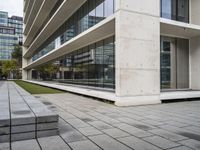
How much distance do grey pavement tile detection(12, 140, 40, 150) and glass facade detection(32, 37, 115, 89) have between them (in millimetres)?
9583

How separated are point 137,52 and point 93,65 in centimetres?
767

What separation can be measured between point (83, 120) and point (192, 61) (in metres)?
12.5

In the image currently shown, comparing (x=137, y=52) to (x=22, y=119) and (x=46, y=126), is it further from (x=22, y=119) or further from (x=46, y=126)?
(x=22, y=119)

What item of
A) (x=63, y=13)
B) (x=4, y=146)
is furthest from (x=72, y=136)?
(x=63, y=13)

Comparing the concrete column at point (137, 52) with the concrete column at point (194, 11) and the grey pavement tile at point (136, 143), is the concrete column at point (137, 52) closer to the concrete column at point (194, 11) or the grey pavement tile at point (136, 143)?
the grey pavement tile at point (136, 143)

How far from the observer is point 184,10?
52.5 feet

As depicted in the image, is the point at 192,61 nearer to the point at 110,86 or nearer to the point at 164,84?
the point at 164,84

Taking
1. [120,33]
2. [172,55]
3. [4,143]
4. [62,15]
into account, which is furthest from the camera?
[62,15]

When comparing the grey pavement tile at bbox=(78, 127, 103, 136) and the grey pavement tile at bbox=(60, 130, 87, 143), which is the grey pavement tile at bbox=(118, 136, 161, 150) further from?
the grey pavement tile at bbox=(60, 130, 87, 143)

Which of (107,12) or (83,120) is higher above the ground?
(107,12)

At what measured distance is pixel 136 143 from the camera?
471 cm

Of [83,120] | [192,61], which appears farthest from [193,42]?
[83,120]

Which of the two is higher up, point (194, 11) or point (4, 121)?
point (194, 11)

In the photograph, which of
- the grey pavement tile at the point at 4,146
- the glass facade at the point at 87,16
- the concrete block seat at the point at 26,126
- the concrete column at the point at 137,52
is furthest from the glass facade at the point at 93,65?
the grey pavement tile at the point at 4,146
